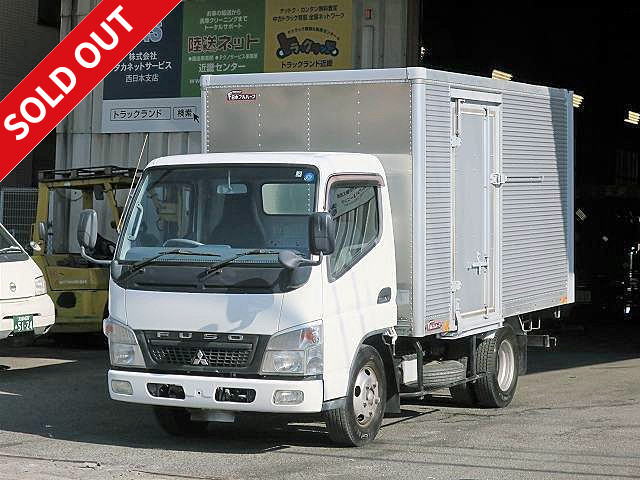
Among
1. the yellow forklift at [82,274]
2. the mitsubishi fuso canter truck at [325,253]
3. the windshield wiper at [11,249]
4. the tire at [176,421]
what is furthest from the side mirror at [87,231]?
the yellow forklift at [82,274]

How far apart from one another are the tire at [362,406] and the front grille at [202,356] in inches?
A: 34.2

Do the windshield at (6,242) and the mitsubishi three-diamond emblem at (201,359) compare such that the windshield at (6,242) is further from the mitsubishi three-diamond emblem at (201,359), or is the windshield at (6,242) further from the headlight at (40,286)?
the mitsubishi three-diamond emblem at (201,359)

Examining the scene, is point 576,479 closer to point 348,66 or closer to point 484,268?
point 484,268

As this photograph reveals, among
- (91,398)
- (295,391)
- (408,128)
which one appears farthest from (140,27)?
(295,391)

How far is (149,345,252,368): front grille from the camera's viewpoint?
30.7 ft

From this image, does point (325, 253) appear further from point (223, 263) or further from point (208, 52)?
point (208, 52)

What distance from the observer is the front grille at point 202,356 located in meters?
9.35

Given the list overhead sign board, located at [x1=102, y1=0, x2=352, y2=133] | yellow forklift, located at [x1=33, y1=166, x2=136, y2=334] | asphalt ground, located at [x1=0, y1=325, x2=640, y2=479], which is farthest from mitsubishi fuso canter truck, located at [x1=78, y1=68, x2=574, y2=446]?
overhead sign board, located at [x1=102, y1=0, x2=352, y2=133]

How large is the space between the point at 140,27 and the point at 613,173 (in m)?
14.7

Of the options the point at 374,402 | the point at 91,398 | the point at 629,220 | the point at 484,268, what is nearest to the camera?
the point at 374,402

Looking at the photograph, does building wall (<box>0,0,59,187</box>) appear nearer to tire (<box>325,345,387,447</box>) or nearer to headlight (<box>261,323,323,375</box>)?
tire (<box>325,345,387,447</box>)

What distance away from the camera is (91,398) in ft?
42.3

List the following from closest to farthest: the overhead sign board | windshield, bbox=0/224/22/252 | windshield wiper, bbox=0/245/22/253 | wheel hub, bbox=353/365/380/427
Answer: wheel hub, bbox=353/365/380/427 < windshield wiper, bbox=0/245/22/253 < windshield, bbox=0/224/22/252 < the overhead sign board

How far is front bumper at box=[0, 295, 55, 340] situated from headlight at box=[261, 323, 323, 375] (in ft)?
18.4
